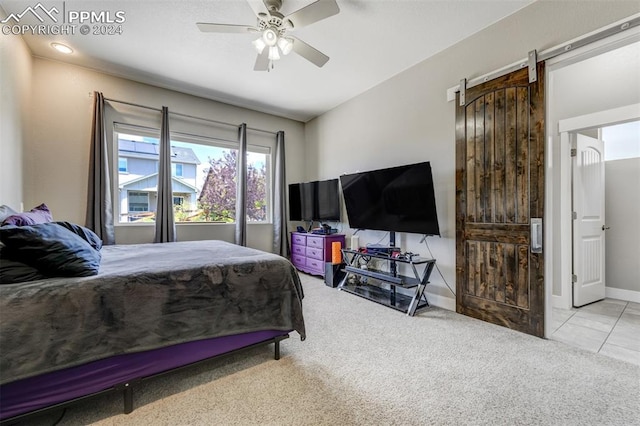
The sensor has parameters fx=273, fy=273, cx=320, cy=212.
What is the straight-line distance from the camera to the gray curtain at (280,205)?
195 inches

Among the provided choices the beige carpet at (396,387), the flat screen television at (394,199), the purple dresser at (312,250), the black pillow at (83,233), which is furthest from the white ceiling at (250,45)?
the beige carpet at (396,387)

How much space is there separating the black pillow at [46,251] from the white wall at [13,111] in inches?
67.7

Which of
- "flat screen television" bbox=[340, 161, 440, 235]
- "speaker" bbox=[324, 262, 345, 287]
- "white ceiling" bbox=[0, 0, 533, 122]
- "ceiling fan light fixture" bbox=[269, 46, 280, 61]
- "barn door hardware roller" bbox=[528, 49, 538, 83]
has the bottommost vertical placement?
"speaker" bbox=[324, 262, 345, 287]

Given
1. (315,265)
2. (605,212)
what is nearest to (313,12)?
(315,265)

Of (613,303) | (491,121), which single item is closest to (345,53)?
(491,121)

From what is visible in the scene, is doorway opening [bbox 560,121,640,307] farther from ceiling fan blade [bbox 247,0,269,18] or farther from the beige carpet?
ceiling fan blade [bbox 247,0,269,18]

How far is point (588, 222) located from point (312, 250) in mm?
3584

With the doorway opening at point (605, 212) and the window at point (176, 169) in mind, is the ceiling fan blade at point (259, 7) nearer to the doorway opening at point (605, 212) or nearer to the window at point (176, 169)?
the window at point (176, 169)

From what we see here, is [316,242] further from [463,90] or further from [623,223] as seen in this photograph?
[623,223]

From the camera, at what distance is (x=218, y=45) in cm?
302

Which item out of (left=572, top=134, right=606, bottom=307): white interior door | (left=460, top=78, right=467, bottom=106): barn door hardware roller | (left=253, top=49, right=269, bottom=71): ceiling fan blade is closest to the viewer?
(left=253, top=49, right=269, bottom=71): ceiling fan blade

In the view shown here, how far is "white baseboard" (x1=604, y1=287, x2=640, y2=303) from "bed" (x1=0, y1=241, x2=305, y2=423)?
4066mm

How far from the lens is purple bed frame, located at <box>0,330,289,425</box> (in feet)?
4.09

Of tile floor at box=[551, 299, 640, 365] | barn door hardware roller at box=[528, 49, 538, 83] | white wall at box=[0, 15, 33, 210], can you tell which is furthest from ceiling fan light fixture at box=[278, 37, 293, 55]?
tile floor at box=[551, 299, 640, 365]
